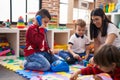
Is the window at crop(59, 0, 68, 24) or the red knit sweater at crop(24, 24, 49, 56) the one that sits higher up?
the window at crop(59, 0, 68, 24)

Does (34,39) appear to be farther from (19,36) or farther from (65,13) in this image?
(65,13)

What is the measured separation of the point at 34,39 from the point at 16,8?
5.19 feet

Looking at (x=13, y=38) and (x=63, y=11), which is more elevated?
(x=63, y=11)

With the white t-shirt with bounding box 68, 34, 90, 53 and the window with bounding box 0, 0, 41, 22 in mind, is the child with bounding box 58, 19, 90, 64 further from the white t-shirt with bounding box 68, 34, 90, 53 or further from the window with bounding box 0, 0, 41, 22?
the window with bounding box 0, 0, 41, 22

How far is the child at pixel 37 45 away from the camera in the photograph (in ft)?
6.32

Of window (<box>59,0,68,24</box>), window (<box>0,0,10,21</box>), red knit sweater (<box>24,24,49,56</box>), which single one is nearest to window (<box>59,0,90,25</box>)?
window (<box>59,0,68,24</box>)

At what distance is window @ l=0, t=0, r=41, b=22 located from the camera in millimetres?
3227

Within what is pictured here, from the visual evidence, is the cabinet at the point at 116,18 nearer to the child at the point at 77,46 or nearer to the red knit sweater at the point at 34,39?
the child at the point at 77,46

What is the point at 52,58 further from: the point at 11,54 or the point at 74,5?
the point at 74,5

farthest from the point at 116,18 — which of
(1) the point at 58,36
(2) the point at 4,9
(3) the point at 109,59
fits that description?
(3) the point at 109,59

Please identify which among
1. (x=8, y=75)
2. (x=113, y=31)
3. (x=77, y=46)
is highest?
(x=113, y=31)

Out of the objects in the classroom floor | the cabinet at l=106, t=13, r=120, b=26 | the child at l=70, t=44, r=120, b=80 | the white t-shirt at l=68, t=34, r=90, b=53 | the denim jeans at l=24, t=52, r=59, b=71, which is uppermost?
the cabinet at l=106, t=13, r=120, b=26

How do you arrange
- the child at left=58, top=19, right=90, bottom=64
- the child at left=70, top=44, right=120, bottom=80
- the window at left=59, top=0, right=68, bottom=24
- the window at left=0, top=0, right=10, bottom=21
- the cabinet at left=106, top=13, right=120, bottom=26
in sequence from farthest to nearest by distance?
the window at left=59, top=0, right=68, bottom=24, the cabinet at left=106, top=13, right=120, bottom=26, the window at left=0, top=0, right=10, bottom=21, the child at left=58, top=19, right=90, bottom=64, the child at left=70, top=44, right=120, bottom=80

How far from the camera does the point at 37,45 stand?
6.61ft
